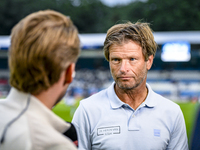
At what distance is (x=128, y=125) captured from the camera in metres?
2.09

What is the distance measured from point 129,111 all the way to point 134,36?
2.09 feet

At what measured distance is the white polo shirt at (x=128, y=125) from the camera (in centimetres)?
205

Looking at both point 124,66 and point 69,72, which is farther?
point 124,66

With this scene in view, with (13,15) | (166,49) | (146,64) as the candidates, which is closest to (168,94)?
(166,49)

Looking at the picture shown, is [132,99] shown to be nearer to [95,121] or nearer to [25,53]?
[95,121]

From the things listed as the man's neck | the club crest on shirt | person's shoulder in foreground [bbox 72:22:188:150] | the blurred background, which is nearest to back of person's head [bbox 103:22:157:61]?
person's shoulder in foreground [bbox 72:22:188:150]

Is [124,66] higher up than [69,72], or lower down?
lower down

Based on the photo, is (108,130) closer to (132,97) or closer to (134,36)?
(132,97)

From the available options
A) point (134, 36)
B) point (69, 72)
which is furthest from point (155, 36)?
point (69, 72)

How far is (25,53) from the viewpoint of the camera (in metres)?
1.17

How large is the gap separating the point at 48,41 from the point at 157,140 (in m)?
1.31

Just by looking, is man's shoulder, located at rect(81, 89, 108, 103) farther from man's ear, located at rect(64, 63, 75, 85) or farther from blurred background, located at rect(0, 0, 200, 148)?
blurred background, located at rect(0, 0, 200, 148)

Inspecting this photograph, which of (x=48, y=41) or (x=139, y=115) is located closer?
(x=48, y=41)

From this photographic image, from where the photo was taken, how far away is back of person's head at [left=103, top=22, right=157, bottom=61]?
2.20m
